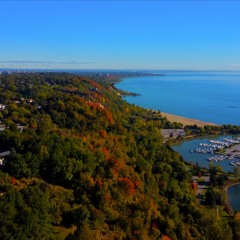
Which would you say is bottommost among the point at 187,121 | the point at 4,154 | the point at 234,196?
the point at 187,121

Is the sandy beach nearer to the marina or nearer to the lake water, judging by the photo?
the lake water

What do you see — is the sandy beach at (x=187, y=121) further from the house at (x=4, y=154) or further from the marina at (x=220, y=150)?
the house at (x=4, y=154)

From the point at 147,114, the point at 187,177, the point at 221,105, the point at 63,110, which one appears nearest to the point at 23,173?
the point at 187,177

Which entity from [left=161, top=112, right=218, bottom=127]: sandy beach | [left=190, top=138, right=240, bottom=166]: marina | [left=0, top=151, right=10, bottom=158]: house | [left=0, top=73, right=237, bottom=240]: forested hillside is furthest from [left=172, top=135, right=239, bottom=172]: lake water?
[left=0, top=151, right=10, bottom=158]: house

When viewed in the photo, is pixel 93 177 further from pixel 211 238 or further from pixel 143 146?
pixel 143 146

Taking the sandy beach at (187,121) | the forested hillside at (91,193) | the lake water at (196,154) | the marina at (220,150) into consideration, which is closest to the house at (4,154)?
the forested hillside at (91,193)

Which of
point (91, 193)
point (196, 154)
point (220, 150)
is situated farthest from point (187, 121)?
point (91, 193)

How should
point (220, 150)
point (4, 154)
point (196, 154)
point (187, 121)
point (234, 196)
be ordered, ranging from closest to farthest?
point (4, 154), point (234, 196), point (196, 154), point (220, 150), point (187, 121)

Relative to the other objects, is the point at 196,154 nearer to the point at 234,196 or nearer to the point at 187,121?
the point at 234,196

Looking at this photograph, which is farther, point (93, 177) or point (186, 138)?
point (186, 138)
